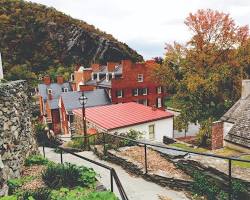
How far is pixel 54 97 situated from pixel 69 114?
1013 centimetres

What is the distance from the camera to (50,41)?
331 ft

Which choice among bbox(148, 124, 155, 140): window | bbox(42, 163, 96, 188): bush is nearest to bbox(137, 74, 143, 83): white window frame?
bbox(148, 124, 155, 140): window

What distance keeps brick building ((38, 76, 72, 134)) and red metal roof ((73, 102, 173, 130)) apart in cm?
1632

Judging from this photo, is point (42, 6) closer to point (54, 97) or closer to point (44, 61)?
point (44, 61)

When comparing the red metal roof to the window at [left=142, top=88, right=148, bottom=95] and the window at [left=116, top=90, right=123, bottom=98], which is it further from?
the window at [left=142, top=88, right=148, bottom=95]

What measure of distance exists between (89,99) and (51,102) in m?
7.41

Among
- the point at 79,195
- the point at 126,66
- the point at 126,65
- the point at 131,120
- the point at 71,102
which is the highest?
the point at 126,65

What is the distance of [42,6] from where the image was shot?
118938mm

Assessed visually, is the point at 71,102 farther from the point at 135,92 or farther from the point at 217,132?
the point at 217,132

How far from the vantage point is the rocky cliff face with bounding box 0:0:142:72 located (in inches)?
3615

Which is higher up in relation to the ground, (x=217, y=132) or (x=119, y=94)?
(x=119, y=94)

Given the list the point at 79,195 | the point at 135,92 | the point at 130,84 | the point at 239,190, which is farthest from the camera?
the point at 135,92

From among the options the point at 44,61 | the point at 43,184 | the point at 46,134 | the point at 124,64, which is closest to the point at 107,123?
the point at 46,134

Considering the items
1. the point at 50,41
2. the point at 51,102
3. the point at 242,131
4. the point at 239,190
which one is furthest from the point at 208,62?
the point at 50,41
